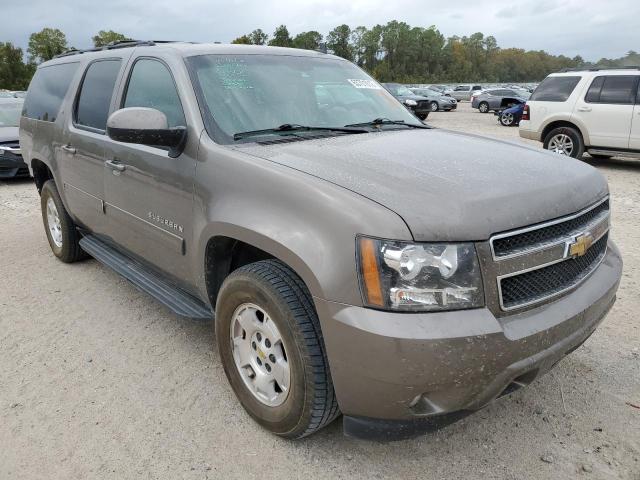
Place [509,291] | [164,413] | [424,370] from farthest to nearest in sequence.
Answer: [164,413]
[509,291]
[424,370]

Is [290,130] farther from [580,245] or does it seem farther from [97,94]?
[97,94]

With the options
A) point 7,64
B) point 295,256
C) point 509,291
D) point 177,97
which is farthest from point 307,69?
point 7,64

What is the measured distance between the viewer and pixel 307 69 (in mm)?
3586

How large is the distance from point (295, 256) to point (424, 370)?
2.18 ft

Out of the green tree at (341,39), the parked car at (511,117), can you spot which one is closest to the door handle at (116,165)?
the parked car at (511,117)

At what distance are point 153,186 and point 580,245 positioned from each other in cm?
229

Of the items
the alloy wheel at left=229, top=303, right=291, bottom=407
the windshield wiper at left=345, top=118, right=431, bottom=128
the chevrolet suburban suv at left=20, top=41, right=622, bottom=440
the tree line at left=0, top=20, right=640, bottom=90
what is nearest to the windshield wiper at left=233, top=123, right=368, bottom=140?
the chevrolet suburban suv at left=20, top=41, right=622, bottom=440

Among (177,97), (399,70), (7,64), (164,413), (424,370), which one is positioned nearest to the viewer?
(424,370)

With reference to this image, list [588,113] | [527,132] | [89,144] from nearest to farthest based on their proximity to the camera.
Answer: [89,144], [588,113], [527,132]

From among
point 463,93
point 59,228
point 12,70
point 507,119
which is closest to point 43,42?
point 12,70

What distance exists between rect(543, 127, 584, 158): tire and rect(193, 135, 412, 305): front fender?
30.3 ft

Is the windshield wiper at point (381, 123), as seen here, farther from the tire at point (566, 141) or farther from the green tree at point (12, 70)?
the green tree at point (12, 70)

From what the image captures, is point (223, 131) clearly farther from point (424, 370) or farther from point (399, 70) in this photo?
point (399, 70)

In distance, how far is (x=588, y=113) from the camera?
33.9 feet
